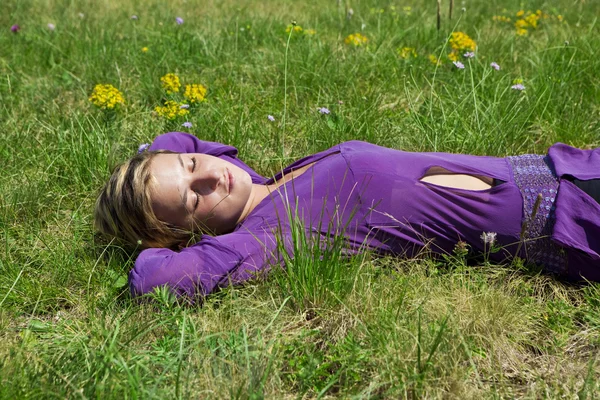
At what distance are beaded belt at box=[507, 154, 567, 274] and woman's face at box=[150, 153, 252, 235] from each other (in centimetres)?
105

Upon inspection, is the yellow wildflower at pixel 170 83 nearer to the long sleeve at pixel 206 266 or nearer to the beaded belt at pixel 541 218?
the long sleeve at pixel 206 266

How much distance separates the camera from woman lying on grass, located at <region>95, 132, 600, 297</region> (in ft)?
7.27

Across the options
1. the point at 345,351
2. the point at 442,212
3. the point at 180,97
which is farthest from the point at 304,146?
the point at 345,351

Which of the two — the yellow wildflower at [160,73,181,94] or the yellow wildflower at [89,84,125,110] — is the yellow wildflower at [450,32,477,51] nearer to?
the yellow wildflower at [160,73,181,94]

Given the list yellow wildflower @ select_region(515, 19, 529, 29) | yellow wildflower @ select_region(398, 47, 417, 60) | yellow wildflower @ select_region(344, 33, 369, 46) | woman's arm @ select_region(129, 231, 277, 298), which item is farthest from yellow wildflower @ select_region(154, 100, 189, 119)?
yellow wildflower @ select_region(515, 19, 529, 29)

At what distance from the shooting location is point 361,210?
2.34m

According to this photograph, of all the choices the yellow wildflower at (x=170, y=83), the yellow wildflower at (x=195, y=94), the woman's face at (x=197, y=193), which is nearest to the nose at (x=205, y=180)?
the woman's face at (x=197, y=193)

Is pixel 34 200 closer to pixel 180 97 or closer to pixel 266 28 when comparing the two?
pixel 180 97

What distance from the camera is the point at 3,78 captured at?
12.3 ft

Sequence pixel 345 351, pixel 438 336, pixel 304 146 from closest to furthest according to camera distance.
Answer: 1. pixel 438 336
2. pixel 345 351
3. pixel 304 146

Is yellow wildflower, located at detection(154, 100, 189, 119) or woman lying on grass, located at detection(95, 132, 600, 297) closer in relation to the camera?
woman lying on grass, located at detection(95, 132, 600, 297)

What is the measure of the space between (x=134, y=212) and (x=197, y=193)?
27cm

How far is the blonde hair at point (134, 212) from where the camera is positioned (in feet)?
8.00

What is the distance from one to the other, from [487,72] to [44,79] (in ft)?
8.60
